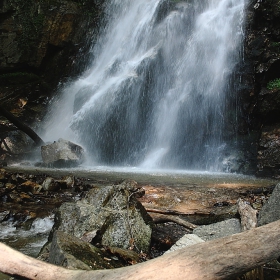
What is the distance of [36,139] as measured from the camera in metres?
12.4

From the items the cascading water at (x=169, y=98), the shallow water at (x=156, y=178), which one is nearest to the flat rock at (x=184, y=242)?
the shallow water at (x=156, y=178)

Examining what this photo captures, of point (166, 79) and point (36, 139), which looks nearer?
point (36, 139)

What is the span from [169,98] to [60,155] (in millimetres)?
6396

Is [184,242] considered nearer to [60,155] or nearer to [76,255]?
[76,255]

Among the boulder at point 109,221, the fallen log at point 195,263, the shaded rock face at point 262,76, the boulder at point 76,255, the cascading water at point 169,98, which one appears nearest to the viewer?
the fallen log at point 195,263

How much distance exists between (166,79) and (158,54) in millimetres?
1753

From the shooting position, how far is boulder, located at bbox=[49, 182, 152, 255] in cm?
306

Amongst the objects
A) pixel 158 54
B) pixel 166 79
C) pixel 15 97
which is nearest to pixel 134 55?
pixel 158 54

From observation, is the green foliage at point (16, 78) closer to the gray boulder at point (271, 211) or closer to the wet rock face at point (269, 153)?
the wet rock face at point (269, 153)

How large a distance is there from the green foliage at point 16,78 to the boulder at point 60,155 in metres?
8.12

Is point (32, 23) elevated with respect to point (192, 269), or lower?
elevated

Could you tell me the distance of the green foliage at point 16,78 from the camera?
678 inches

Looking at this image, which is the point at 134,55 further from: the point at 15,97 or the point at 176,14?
the point at 15,97

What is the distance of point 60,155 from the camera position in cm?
1093
